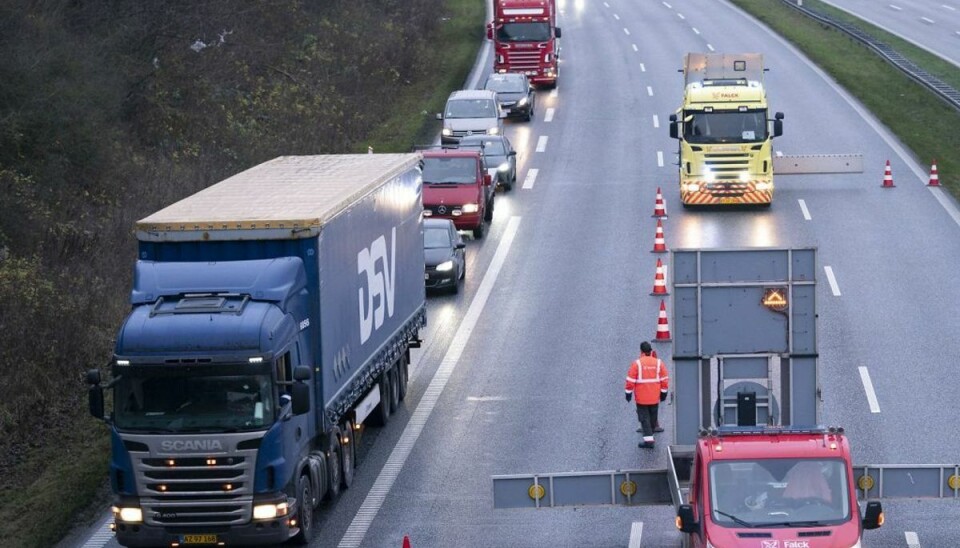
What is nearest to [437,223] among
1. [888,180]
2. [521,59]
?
[888,180]

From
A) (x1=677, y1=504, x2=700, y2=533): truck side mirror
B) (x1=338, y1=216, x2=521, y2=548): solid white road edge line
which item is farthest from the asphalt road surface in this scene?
(x1=677, y1=504, x2=700, y2=533): truck side mirror

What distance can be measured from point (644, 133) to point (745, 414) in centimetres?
3487

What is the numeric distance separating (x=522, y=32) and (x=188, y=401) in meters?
44.0

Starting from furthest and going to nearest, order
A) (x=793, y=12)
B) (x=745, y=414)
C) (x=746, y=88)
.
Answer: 1. (x=793, y=12)
2. (x=746, y=88)
3. (x=745, y=414)

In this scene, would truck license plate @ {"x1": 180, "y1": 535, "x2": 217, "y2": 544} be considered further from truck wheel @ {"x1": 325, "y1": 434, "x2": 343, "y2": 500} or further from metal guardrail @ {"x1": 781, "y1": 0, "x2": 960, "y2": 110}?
metal guardrail @ {"x1": 781, "y1": 0, "x2": 960, "y2": 110}

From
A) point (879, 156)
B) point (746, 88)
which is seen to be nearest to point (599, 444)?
point (746, 88)

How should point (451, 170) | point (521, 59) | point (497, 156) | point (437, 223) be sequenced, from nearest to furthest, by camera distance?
point (437, 223)
point (451, 170)
point (497, 156)
point (521, 59)

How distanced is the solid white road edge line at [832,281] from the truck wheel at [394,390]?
1086 cm

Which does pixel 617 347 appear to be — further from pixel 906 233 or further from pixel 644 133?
pixel 644 133

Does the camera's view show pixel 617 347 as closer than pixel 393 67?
Yes

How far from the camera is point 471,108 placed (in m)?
48.4

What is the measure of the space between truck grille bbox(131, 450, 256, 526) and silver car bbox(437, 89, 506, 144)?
31.4 m

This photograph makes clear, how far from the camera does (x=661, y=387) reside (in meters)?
20.9

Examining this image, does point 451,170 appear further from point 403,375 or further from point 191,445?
point 191,445
